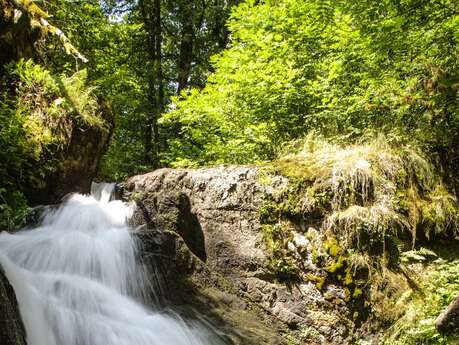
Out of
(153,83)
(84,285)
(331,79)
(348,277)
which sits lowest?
(84,285)

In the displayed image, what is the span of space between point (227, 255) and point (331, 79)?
10.7 feet

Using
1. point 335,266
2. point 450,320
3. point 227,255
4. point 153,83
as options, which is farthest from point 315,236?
point 153,83

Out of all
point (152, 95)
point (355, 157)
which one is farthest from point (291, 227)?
point (152, 95)

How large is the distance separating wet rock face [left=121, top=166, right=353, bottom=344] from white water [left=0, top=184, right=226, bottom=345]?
15.2 inches

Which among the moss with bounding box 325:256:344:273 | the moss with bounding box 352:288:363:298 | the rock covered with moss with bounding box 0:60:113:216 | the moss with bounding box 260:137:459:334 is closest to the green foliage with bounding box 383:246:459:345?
the moss with bounding box 260:137:459:334

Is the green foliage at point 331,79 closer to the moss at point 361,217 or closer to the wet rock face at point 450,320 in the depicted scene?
the moss at point 361,217

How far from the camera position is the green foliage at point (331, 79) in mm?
4969

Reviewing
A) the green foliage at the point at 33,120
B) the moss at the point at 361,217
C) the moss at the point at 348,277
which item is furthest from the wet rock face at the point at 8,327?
the moss at the point at 348,277

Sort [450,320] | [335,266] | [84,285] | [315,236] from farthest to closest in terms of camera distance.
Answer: [315,236] → [335,266] → [84,285] → [450,320]

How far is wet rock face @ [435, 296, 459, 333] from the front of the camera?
3496mm

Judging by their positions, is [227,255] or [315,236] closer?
[315,236]

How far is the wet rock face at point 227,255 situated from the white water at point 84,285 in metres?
0.39

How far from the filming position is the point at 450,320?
3529 mm

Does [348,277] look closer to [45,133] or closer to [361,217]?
[361,217]
